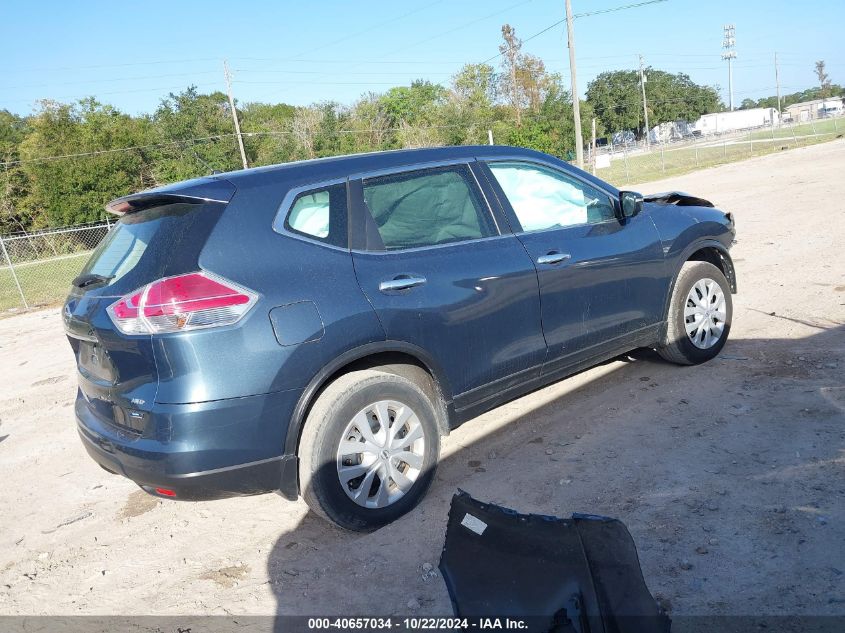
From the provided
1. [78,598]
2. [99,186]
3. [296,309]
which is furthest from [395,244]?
[99,186]

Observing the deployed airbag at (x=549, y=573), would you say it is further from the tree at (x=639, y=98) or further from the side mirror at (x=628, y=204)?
the tree at (x=639, y=98)

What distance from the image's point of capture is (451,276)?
3.66 m

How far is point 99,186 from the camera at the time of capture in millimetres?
34875

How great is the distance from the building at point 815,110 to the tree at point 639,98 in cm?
1343

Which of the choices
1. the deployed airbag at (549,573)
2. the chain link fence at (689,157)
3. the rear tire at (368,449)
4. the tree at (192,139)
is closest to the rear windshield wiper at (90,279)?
the rear tire at (368,449)

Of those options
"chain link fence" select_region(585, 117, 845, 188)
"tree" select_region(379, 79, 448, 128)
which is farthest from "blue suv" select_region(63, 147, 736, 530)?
"tree" select_region(379, 79, 448, 128)

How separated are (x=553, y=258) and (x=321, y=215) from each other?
4.80ft

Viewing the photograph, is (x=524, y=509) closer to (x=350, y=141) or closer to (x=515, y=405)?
(x=515, y=405)

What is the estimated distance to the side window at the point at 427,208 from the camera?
143 inches

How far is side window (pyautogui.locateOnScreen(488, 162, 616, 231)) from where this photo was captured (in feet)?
13.8

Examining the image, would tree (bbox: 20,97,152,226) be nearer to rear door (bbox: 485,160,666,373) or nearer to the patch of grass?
the patch of grass

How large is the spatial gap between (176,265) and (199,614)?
156cm

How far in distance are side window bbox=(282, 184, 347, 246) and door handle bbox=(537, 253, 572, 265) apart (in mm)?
1250

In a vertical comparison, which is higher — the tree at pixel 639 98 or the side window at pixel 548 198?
the tree at pixel 639 98
